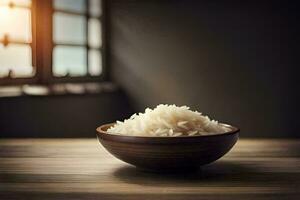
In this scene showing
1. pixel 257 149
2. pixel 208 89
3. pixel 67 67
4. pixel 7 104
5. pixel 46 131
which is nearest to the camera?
pixel 257 149

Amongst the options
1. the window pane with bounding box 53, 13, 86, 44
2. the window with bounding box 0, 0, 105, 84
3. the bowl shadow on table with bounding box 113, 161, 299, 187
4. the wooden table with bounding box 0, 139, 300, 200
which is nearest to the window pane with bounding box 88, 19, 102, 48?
the window with bounding box 0, 0, 105, 84

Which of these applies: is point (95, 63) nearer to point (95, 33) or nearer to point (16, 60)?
point (95, 33)

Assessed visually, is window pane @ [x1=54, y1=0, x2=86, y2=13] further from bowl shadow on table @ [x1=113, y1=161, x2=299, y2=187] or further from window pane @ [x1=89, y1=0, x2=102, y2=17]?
bowl shadow on table @ [x1=113, y1=161, x2=299, y2=187]

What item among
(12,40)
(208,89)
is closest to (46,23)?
(12,40)

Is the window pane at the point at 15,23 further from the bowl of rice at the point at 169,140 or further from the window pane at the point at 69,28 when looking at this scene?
the bowl of rice at the point at 169,140

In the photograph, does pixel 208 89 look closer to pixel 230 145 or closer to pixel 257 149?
pixel 257 149

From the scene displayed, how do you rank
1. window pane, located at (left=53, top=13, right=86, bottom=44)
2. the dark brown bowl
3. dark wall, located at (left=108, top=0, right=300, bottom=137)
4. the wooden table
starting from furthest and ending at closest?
dark wall, located at (left=108, top=0, right=300, bottom=137) → window pane, located at (left=53, top=13, right=86, bottom=44) → the dark brown bowl → the wooden table
